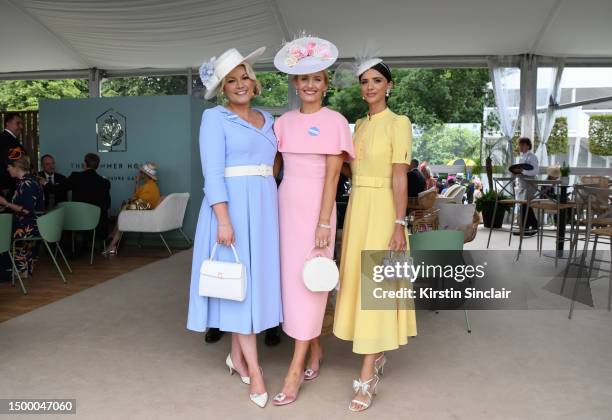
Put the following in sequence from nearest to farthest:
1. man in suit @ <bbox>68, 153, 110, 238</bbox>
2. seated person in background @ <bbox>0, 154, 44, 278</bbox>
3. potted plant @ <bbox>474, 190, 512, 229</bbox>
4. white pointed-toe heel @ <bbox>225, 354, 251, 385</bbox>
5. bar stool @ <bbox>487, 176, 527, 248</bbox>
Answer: white pointed-toe heel @ <bbox>225, 354, 251, 385</bbox> < seated person in background @ <bbox>0, 154, 44, 278</bbox> < man in suit @ <bbox>68, 153, 110, 238</bbox> < bar stool @ <bbox>487, 176, 527, 248</bbox> < potted plant @ <bbox>474, 190, 512, 229</bbox>

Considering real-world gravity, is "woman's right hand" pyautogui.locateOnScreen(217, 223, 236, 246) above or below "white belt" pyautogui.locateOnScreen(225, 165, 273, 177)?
below

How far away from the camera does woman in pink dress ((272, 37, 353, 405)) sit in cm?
270

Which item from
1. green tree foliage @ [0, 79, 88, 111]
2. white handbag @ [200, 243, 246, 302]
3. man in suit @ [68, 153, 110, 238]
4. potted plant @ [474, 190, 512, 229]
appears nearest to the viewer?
white handbag @ [200, 243, 246, 302]

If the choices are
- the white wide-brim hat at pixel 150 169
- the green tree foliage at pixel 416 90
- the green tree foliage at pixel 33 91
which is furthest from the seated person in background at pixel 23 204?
the green tree foliage at pixel 33 91

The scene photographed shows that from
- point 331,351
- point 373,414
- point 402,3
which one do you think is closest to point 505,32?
point 402,3

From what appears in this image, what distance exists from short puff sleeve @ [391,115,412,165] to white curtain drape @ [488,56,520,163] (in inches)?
384

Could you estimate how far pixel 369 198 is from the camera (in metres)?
2.77

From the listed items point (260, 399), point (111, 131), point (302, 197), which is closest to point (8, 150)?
point (111, 131)

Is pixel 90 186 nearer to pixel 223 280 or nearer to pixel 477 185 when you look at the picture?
pixel 223 280

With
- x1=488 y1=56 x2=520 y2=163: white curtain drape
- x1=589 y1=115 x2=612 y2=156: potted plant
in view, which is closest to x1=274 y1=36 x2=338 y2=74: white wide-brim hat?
x1=488 y1=56 x2=520 y2=163: white curtain drape

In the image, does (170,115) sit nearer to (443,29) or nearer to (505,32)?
(443,29)

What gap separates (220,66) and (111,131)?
6.45m

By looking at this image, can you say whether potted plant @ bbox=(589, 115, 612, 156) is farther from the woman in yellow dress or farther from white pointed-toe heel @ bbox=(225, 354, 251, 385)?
white pointed-toe heel @ bbox=(225, 354, 251, 385)

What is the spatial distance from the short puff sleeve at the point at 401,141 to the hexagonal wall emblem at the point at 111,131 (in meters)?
6.62
